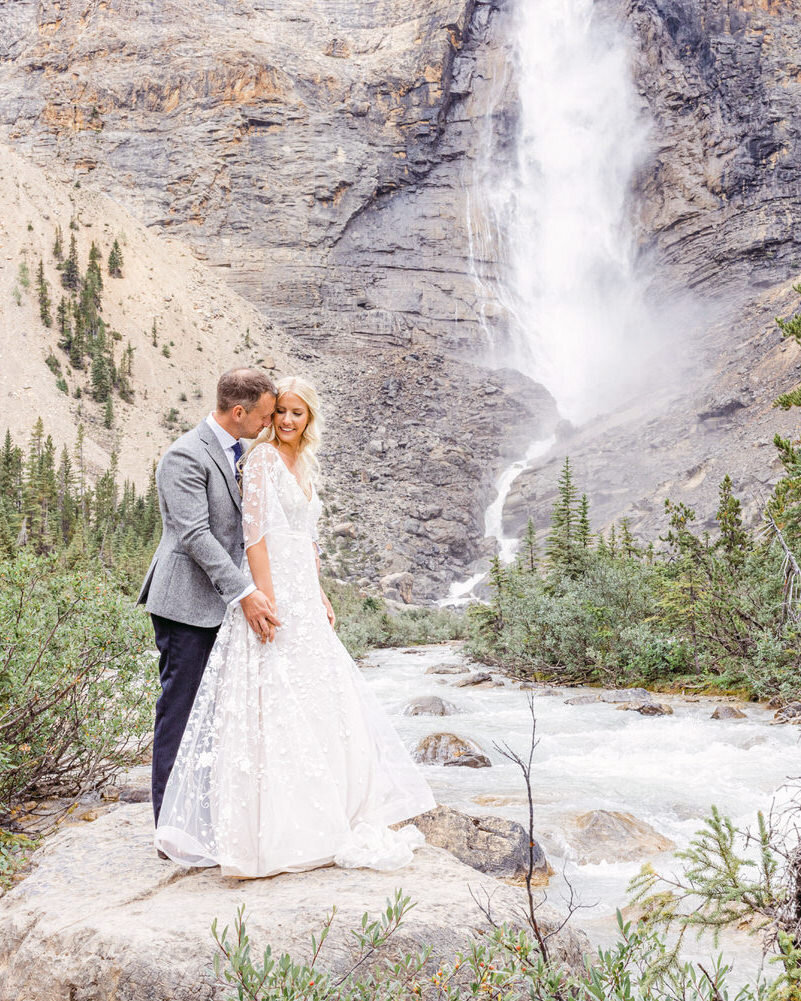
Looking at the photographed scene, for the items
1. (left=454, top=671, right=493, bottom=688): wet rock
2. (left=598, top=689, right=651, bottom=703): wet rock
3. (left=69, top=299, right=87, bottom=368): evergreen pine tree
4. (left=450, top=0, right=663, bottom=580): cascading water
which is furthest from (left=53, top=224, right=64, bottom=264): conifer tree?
(left=598, top=689, right=651, bottom=703): wet rock

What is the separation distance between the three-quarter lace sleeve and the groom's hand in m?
0.27

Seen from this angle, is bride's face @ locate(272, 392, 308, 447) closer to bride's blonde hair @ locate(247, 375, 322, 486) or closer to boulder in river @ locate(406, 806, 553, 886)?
bride's blonde hair @ locate(247, 375, 322, 486)

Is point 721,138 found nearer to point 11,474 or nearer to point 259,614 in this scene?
A: point 11,474

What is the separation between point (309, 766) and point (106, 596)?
320 centimetres

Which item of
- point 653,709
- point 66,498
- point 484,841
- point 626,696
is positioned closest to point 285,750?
point 484,841

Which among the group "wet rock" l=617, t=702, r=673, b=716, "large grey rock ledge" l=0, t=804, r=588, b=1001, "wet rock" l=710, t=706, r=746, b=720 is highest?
"large grey rock ledge" l=0, t=804, r=588, b=1001

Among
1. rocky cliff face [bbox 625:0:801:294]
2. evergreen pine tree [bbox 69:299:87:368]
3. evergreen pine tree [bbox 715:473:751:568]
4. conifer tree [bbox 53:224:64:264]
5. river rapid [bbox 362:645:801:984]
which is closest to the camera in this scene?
river rapid [bbox 362:645:801:984]

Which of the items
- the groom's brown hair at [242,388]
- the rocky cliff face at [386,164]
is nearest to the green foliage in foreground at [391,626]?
the groom's brown hair at [242,388]

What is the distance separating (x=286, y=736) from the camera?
11.0ft

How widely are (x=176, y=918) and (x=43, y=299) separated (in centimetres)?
6094

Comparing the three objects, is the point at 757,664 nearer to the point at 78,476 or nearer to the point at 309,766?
the point at 309,766

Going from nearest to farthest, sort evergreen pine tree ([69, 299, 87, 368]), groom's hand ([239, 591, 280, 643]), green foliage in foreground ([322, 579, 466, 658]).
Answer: groom's hand ([239, 591, 280, 643])
green foliage in foreground ([322, 579, 466, 658])
evergreen pine tree ([69, 299, 87, 368])

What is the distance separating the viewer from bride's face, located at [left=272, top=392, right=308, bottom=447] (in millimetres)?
3770

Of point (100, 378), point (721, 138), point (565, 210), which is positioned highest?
point (721, 138)
